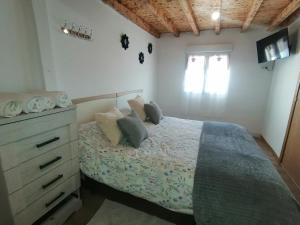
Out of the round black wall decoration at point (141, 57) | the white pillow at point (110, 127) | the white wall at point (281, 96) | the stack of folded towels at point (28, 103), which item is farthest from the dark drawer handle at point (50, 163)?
the white wall at point (281, 96)

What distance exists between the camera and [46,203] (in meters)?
1.36

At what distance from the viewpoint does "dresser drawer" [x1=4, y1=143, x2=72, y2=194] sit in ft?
3.56

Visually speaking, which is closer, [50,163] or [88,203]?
[50,163]

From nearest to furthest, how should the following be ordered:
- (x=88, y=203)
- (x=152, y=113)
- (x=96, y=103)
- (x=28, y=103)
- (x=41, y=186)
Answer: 1. (x=28, y=103)
2. (x=41, y=186)
3. (x=88, y=203)
4. (x=96, y=103)
5. (x=152, y=113)

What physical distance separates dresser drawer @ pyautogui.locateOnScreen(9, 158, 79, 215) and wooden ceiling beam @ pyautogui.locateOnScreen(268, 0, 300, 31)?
3.48 m

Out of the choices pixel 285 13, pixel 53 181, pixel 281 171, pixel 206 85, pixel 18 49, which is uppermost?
pixel 285 13

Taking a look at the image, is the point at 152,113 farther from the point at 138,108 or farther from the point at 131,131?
the point at 131,131

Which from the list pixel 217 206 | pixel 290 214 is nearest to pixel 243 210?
pixel 217 206

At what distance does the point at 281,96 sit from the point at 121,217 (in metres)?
3.38

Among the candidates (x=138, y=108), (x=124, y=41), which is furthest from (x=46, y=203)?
(x=124, y=41)

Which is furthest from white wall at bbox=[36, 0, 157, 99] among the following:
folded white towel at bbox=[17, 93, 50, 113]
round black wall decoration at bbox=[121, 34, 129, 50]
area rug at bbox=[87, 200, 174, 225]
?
area rug at bbox=[87, 200, 174, 225]

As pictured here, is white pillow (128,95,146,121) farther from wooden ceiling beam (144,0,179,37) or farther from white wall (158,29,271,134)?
white wall (158,29,271,134)

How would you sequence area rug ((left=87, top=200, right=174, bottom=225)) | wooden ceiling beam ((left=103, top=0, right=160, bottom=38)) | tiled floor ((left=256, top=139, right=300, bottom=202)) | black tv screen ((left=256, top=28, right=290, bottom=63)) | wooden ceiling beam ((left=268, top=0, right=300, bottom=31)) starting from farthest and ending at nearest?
black tv screen ((left=256, top=28, right=290, bottom=63)) < wooden ceiling beam ((left=103, top=0, right=160, bottom=38)) < wooden ceiling beam ((left=268, top=0, right=300, bottom=31)) < tiled floor ((left=256, top=139, right=300, bottom=202)) < area rug ((left=87, top=200, right=174, bottom=225))

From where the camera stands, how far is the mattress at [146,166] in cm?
140
